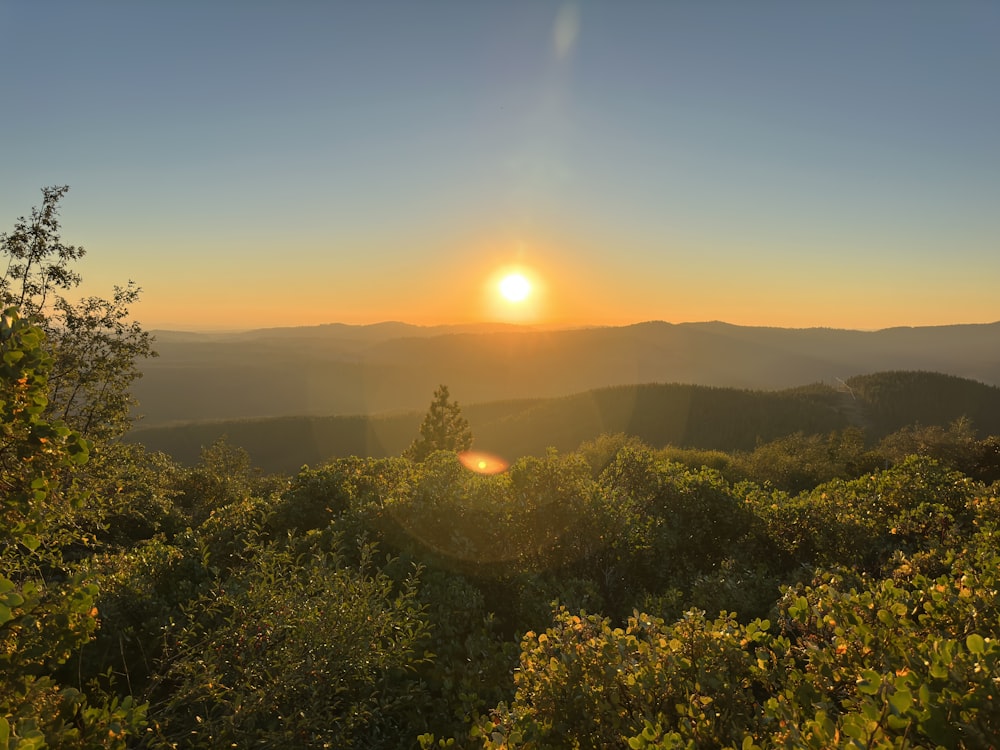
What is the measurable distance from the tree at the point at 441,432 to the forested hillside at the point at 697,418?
85.0 feet

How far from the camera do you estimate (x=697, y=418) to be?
95.6 metres

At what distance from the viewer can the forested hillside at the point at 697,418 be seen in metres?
85.9

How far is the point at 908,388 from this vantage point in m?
95.8

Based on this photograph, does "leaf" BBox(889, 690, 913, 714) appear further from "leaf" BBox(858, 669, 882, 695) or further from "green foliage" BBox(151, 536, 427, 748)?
"green foliage" BBox(151, 536, 427, 748)

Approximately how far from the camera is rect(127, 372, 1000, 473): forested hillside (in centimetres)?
8588

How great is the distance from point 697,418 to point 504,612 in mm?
94822

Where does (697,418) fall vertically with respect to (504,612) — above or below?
below

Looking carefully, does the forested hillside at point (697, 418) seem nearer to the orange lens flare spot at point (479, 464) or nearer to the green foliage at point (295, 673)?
the orange lens flare spot at point (479, 464)

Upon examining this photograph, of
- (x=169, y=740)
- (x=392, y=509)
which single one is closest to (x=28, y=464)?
(x=169, y=740)

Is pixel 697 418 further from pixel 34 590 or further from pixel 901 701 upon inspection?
pixel 34 590

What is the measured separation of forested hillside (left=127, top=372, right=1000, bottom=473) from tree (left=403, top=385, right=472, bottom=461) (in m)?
25.9

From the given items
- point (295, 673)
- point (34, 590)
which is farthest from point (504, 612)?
point (34, 590)

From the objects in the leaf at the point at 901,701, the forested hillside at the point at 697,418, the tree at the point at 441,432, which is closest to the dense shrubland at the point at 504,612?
the leaf at the point at 901,701

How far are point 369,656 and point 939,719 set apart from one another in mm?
5452
